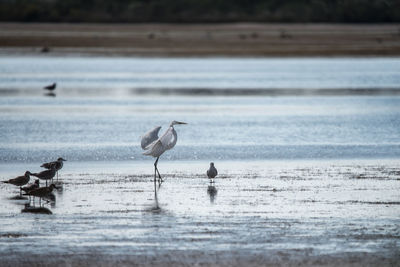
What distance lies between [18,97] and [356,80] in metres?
15.9

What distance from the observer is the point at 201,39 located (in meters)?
64.2

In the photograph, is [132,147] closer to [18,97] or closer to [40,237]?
[40,237]

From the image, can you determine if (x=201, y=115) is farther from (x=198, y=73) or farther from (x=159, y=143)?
(x=198, y=73)

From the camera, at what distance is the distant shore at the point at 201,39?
54.1 meters

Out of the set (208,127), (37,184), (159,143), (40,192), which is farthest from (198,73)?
(40,192)

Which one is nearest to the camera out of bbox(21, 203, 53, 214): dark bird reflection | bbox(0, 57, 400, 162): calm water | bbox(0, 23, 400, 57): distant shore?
bbox(21, 203, 53, 214): dark bird reflection

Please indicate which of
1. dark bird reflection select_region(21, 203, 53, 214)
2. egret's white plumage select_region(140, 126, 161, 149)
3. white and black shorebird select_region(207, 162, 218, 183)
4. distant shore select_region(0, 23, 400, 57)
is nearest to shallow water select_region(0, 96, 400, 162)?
egret's white plumage select_region(140, 126, 161, 149)

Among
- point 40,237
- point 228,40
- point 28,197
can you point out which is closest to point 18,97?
point 28,197

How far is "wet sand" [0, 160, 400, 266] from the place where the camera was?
27.2ft

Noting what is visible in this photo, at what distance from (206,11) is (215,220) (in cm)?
8267

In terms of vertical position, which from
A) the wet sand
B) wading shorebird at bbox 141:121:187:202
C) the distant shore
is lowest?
the wet sand

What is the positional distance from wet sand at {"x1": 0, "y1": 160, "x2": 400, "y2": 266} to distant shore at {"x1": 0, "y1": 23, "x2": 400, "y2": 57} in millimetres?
39319

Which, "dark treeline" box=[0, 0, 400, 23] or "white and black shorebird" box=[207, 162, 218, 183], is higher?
"dark treeline" box=[0, 0, 400, 23]

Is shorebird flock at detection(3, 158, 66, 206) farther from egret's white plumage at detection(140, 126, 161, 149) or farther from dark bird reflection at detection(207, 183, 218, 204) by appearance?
dark bird reflection at detection(207, 183, 218, 204)
